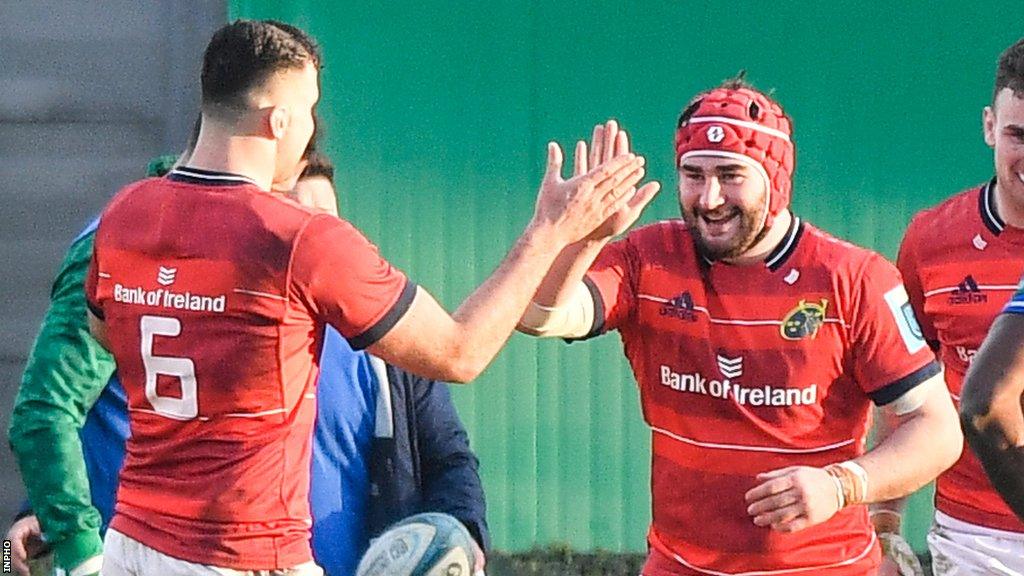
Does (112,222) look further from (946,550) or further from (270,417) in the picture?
(946,550)

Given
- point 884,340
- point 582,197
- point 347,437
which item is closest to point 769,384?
point 884,340

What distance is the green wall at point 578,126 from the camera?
8305 millimetres

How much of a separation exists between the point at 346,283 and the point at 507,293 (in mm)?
358

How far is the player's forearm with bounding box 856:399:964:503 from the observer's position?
4.30m

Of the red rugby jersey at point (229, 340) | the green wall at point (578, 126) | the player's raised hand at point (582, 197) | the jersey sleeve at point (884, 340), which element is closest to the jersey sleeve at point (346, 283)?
the red rugby jersey at point (229, 340)

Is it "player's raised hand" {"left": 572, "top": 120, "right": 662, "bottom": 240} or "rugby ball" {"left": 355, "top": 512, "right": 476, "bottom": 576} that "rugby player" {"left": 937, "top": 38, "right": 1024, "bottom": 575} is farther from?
"rugby ball" {"left": 355, "top": 512, "right": 476, "bottom": 576}

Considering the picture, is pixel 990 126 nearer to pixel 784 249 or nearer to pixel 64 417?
pixel 784 249

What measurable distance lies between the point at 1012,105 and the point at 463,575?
5.79 feet

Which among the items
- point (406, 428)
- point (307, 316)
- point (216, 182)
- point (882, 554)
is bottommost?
point (882, 554)

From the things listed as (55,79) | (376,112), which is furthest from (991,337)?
(55,79)

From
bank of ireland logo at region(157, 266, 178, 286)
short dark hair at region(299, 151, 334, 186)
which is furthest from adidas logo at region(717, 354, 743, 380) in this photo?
bank of ireland logo at region(157, 266, 178, 286)

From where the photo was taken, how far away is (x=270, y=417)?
398 cm

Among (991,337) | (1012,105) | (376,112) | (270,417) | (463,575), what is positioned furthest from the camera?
(376,112)

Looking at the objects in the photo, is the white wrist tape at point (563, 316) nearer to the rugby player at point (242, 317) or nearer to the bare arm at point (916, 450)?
the rugby player at point (242, 317)
